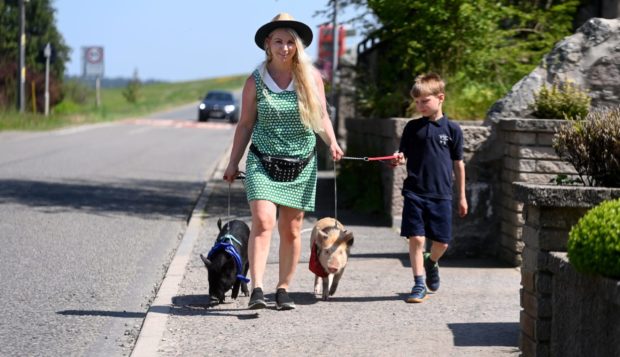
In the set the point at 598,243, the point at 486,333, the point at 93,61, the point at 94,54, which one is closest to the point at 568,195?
the point at 598,243

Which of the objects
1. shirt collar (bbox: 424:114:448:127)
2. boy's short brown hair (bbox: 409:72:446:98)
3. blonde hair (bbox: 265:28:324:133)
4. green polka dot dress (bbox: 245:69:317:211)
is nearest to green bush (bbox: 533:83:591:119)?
shirt collar (bbox: 424:114:448:127)

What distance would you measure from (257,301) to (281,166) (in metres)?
0.86

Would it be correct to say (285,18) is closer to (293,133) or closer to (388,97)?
(293,133)

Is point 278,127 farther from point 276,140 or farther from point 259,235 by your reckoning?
point 259,235

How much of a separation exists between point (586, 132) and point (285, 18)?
7.18ft

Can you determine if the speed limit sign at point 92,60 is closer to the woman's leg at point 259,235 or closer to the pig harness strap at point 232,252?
the pig harness strap at point 232,252

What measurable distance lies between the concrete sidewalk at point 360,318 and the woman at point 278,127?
1.41 feet

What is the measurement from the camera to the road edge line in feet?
20.7

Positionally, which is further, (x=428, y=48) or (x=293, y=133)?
(x=428, y=48)

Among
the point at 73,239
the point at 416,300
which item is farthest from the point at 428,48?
the point at 416,300

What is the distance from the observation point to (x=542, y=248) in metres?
5.71

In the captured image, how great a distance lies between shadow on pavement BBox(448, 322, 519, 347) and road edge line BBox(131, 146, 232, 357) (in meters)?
1.67

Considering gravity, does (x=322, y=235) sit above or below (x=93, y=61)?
below

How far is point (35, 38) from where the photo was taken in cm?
5484
